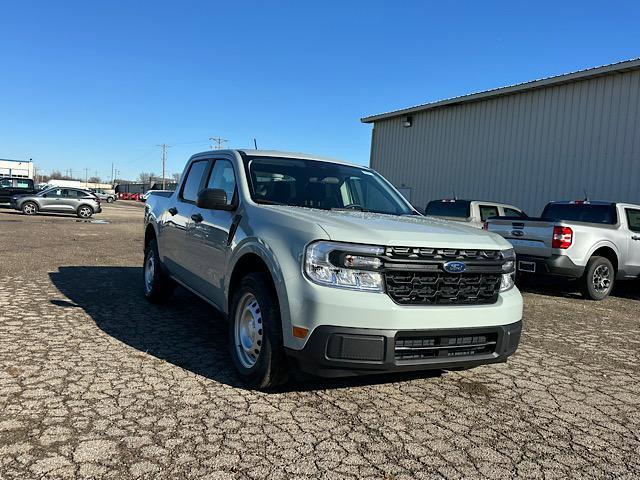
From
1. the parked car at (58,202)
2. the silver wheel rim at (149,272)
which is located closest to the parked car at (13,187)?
the parked car at (58,202)

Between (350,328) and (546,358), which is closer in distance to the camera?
(350,328)

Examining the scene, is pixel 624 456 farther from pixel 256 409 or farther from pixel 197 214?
pixel 197 214

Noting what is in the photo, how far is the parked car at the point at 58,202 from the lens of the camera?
1032 inches

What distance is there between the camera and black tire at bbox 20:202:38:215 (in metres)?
26.2

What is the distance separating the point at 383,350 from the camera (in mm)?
3295

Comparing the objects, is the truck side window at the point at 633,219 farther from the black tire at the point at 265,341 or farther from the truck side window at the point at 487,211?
the black tire at the point at 265,341

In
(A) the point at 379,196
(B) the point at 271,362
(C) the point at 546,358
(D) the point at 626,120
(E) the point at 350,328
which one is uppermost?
(D) the point at 626,120

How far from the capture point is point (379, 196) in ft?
16.8

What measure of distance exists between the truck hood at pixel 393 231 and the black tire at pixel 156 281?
2.77 meters

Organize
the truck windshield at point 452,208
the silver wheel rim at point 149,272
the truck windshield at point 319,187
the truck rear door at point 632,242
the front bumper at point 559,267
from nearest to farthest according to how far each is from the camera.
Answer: the truck windshield at point 319,187 < the silver wheel rim at point 149,272 < the front bumper at point 559,267 < the truck rear door at point 632,242 < the truck windshield at point 452,208

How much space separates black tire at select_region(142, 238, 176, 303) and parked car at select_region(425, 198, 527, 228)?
22.9 feet

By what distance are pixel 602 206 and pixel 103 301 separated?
8.45m

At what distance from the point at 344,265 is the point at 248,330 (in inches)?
42.3

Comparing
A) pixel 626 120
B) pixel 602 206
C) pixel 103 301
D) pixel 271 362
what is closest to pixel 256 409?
pixel 271 362
